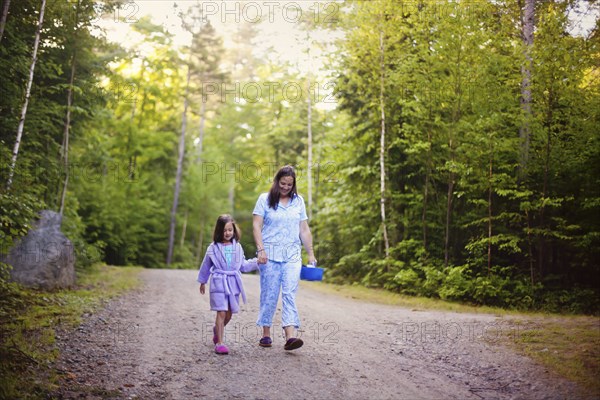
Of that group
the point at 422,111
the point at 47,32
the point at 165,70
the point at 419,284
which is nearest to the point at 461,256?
the point at 419,284

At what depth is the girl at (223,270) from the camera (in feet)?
21.0

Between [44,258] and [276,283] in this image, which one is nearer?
[276,283]

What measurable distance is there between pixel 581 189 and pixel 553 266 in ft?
7.13

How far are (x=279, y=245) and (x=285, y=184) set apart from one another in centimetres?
78

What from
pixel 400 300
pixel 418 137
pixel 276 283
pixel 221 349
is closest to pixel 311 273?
pixel 276 283

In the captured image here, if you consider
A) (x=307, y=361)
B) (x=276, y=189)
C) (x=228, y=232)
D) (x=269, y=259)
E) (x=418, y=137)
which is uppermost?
(x=418, y=137)

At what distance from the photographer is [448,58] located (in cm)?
1290

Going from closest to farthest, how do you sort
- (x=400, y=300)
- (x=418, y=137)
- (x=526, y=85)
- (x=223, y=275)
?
(x=223, y=275) → (x=526, y=85) → (x=400, y=300) → (x=418, y=137)

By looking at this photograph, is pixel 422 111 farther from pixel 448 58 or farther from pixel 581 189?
pixel 581 189

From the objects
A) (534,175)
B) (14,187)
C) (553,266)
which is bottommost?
(553,266)

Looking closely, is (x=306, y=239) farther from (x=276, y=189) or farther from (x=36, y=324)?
(x=36, y=324)

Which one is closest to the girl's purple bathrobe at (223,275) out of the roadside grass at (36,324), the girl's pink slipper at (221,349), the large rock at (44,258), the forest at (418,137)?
the girl's pink slipper at (221,349)

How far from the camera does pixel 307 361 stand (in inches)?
232

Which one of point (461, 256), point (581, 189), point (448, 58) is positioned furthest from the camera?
point (461, 256)
